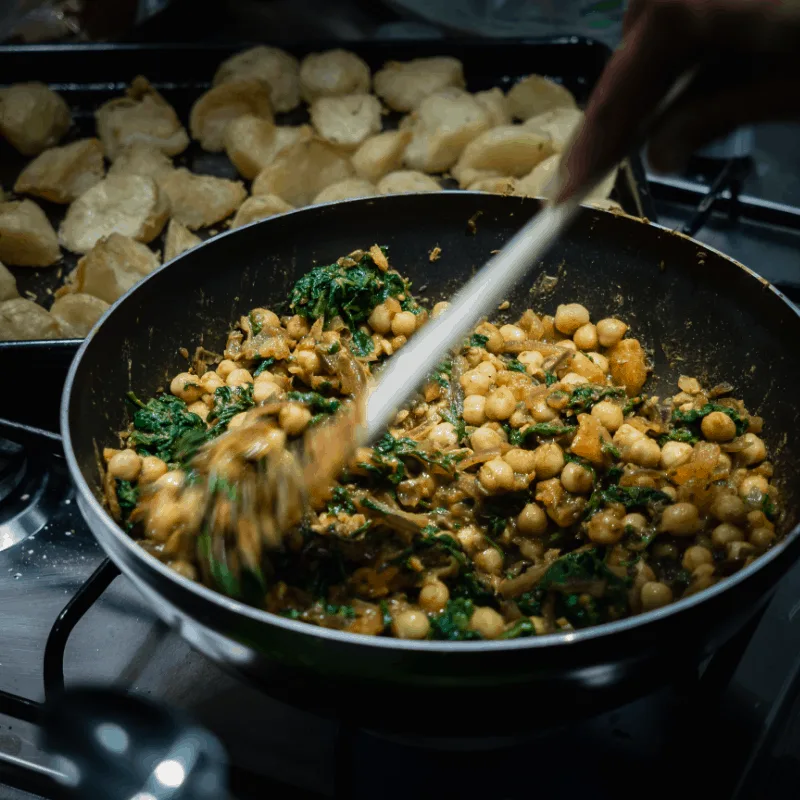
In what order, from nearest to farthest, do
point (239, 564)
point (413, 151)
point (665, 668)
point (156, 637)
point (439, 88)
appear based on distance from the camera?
point (665, 668)
point (239, 564)
point (156, 637)
point (413, 151)
point (439, 88)

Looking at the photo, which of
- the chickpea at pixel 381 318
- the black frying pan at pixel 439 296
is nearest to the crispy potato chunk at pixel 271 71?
the black frying pan at pixel 439 296

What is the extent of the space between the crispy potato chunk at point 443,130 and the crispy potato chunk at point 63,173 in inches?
58.4

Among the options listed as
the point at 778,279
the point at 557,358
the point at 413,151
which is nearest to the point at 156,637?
the point at 557,358

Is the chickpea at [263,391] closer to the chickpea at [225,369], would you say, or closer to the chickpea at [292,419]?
the chickpea at [225,369]

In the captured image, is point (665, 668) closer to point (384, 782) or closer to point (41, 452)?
point (384, 782)

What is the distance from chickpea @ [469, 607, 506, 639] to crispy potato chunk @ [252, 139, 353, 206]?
2.29 meters

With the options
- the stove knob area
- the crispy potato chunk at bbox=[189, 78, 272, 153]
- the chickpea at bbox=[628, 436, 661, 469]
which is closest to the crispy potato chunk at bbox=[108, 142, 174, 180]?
the crispy potato chunk at bbox=[189, 78, 272, 153]

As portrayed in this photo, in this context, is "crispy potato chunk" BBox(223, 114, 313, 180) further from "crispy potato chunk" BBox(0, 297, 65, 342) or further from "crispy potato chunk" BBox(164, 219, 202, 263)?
"crispy potato chunk" BBox(0, 297, 65, 342)

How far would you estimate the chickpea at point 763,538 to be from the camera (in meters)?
1.75

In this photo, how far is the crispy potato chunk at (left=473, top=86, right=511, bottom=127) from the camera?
12.0ft

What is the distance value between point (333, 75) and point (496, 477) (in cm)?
266

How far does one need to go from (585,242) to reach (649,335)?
0.36 m

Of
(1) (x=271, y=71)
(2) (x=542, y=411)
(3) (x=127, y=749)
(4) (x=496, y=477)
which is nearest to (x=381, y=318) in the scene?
(2) (x=542, y=411)

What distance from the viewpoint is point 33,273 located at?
3.18m
